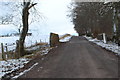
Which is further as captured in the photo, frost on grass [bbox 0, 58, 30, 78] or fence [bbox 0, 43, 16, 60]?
fence [bbox 0, 43, 16, 60]

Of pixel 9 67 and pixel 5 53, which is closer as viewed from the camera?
pixel 9 67

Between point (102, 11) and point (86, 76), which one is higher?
point (102, 11)

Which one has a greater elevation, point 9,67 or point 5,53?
point 5,53

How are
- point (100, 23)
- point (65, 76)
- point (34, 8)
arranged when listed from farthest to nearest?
1. point (100, 23)
2. point (34, 8)
3. point (65, 76)

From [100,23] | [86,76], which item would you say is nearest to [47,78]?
[86,76]

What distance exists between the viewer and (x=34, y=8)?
72.1ft

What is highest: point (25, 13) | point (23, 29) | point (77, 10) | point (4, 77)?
point (77, 10)

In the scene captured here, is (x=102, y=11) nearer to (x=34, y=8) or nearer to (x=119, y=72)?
(x=34, y=8)

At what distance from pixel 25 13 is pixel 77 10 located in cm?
2930

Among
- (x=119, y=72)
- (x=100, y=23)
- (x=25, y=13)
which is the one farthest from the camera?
(x=100, y=23)

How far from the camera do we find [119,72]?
8.23 metres

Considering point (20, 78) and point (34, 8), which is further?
point (34, 8)

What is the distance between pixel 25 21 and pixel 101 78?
1475 cm

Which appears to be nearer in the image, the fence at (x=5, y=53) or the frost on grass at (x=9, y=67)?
the frost on grass at (x=9, y=67)
